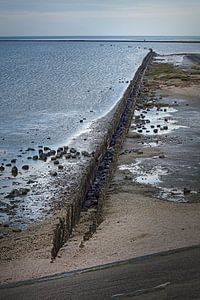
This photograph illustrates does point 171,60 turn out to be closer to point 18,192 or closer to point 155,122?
point 155,122

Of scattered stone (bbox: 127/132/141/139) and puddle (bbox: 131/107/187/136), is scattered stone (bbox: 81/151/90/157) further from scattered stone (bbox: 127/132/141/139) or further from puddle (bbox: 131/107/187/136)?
puddle (bbox: 131/107/187/136)

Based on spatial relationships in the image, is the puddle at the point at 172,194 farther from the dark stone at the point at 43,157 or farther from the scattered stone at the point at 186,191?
the dark stone at the point at 43,157

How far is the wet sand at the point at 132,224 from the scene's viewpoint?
1866 centimetres

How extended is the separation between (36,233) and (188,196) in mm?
8346

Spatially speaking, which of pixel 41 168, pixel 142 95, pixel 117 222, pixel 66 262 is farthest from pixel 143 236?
pixel 142 95

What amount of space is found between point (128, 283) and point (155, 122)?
3235cm

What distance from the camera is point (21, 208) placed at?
2573 centimetres

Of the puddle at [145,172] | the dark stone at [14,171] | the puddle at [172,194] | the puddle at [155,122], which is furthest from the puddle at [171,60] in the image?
the puddle at [172,194]

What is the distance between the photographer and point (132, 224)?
22.1m

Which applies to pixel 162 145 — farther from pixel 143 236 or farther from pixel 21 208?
pixel 143 236

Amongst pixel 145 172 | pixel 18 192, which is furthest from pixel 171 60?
pixel 18 192

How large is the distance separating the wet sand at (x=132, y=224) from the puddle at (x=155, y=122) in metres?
6.06

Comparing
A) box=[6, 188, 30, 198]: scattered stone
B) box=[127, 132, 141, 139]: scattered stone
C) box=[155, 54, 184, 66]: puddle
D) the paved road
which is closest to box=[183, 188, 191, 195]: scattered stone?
box=[6, 188, 30, 198]: scattered stone

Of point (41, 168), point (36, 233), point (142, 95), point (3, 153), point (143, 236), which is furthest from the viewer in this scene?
point (142, 95)
